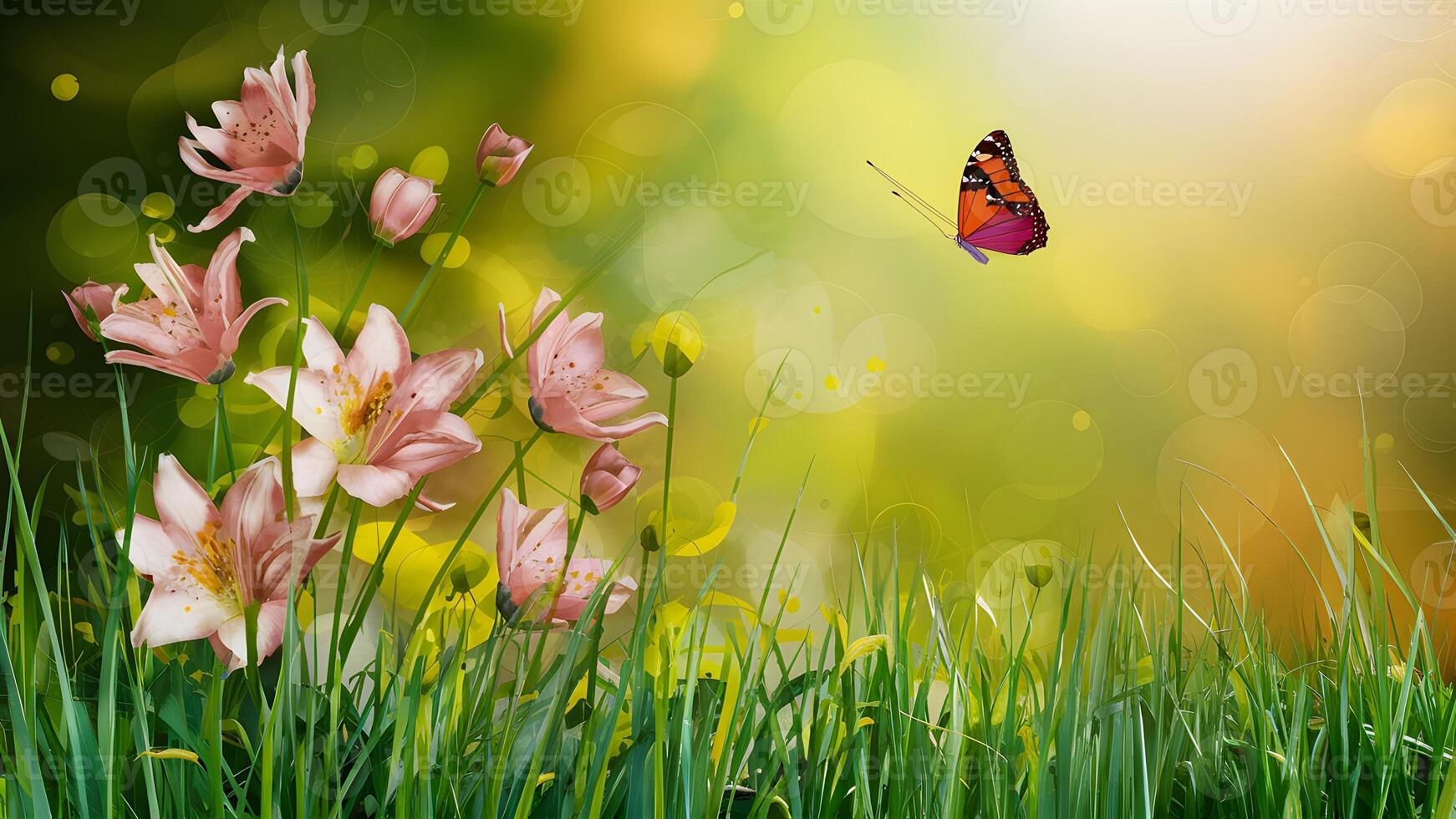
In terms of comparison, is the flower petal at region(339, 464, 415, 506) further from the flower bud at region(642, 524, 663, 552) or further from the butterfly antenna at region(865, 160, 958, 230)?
the butterfly antenna at region(865, 160, 958, 230)

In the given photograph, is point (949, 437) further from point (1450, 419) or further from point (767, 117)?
point (1450, 419)

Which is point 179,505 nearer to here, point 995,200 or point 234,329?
point 234,329

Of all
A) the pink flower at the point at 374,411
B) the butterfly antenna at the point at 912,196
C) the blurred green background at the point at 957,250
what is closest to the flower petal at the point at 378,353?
the pink flower at the point at 374,411

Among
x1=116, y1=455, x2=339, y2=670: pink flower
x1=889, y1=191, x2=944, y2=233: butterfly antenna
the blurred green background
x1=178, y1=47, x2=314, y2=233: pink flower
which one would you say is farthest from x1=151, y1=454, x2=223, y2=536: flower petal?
x1=889, y1=191, x2=944, y2=233: butterfly antenna

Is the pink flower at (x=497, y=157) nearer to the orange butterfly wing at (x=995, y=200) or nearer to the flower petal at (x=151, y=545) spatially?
the flower petal at (x=151, y=545)

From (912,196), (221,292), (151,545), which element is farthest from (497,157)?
(912,196)
